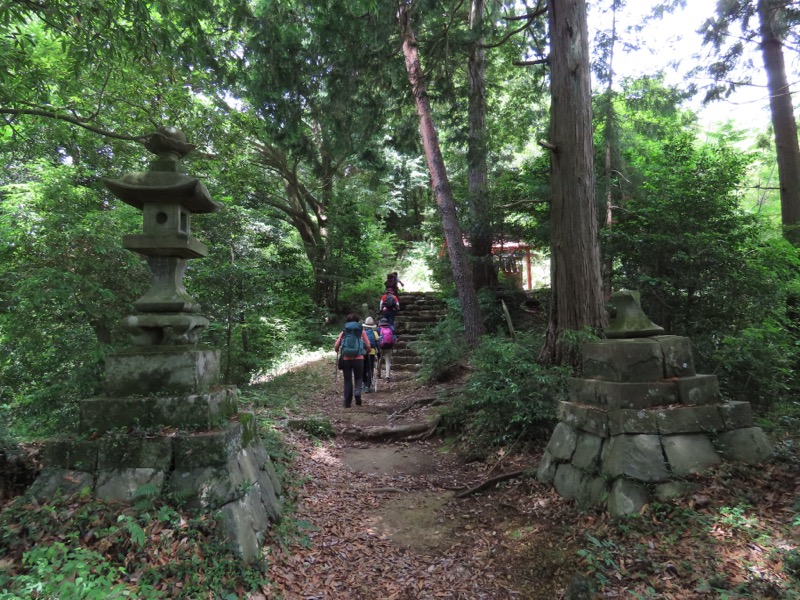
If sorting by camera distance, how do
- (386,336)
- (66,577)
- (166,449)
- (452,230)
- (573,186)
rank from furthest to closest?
(386,336) < (452,230) < (573,186) < (166,449) < (66,577)

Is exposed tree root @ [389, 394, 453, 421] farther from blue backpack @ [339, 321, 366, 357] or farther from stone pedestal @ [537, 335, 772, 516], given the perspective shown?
stone pedestal @ [537, 335, 772, 516]

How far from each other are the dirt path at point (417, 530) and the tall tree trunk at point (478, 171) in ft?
20.9

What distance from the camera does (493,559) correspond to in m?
3.45

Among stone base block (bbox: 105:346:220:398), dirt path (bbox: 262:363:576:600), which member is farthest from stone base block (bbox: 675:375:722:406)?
stone base block (bbox: 105:346:220:398)

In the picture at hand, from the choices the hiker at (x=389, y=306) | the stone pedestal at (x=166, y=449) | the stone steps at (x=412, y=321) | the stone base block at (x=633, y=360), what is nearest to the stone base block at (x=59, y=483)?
the stone pedestal at (x=166, y=449)

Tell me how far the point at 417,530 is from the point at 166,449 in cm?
233

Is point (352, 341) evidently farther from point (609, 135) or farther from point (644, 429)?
point (609, 135)

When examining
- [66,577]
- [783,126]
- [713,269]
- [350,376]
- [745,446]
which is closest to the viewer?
[66,577]

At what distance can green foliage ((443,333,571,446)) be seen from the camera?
527cm

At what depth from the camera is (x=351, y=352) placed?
25.5 ft

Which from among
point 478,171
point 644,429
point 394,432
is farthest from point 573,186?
point 478,171

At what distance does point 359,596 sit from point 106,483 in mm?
1979

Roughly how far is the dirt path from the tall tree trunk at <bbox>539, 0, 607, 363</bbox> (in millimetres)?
2052

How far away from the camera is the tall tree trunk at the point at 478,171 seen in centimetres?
1001
